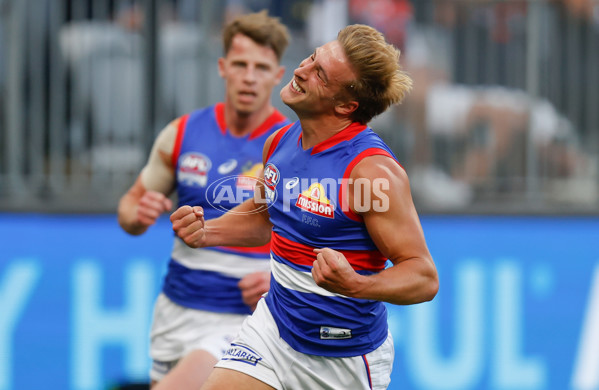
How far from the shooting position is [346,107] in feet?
11.8

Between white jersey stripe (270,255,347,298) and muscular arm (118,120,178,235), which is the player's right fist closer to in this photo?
white jersey stripe (270,255,347,298)

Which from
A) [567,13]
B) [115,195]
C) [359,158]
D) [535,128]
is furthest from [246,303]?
[567,13]

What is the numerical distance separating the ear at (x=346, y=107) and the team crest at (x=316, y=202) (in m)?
0.32

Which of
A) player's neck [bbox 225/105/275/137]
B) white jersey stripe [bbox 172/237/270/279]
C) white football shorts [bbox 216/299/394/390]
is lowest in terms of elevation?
white football shorts [bbox 216/299/394/390]

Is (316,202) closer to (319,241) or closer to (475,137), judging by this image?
(319,241)

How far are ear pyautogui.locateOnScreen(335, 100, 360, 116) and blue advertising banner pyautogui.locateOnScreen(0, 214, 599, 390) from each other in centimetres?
338

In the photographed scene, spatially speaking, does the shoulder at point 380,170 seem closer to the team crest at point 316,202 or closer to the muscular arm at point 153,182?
the team crest at point 316,202

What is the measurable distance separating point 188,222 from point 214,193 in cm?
106

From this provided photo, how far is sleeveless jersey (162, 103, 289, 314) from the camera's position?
4.62m

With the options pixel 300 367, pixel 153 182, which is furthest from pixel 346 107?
pixel 153 182

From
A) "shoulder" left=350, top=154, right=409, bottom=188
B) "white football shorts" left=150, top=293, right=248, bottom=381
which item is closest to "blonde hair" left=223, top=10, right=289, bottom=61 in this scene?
"white football shorts" left=150, top=293, right=248, bottom=381

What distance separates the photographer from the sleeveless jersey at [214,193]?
4.62m

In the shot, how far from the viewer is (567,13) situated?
23.2 ft

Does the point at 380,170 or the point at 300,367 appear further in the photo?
the point at 300,367
